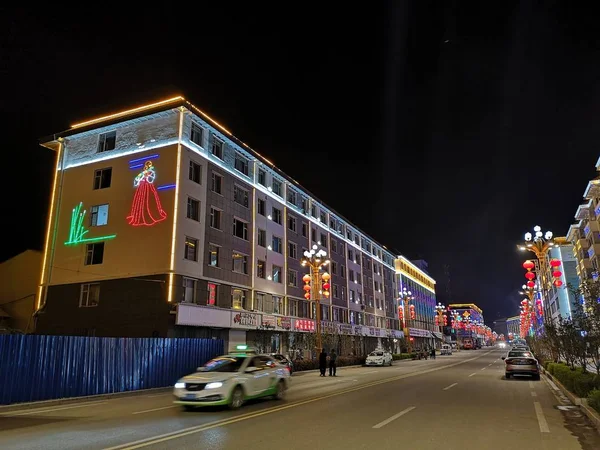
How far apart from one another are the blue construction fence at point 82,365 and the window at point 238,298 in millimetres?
10405

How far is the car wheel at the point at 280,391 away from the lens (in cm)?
1446

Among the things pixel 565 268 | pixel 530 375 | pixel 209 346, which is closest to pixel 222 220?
pixel 209 346

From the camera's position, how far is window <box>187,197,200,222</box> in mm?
29578

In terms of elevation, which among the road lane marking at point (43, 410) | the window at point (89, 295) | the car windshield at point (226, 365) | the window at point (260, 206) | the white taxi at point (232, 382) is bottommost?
the road lane marking at point (43, 410)

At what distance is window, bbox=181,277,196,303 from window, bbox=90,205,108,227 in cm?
746

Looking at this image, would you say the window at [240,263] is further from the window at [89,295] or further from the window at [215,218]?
the window at [89,295]

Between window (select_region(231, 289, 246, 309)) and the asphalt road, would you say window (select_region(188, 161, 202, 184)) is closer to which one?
window (select_region(231, 289, 246, 309))

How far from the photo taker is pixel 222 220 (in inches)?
1277

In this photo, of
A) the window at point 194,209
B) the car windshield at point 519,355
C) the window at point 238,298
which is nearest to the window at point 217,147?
the window at point 194,209

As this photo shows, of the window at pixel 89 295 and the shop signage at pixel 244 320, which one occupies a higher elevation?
the window at pixel 89 295

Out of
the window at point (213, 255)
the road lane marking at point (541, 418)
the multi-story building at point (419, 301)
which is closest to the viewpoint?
the road lane marking at point (541, 418)

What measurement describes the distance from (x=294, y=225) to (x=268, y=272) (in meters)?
8.10

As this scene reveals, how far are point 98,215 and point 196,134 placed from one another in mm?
8845

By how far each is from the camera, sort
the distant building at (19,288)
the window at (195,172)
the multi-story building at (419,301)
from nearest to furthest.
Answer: the window at (195,172) → the distant building at (19,288) → the multi-story building at (419,301)
